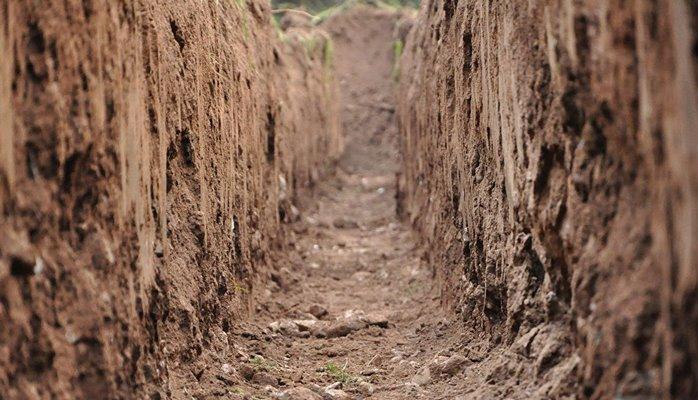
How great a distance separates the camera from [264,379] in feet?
13.6

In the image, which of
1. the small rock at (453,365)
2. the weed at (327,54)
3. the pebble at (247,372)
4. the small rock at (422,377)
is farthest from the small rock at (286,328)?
the weed at (327,54)

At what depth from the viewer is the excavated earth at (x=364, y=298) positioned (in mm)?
2082

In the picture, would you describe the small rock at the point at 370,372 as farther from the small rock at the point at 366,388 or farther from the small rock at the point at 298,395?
the small rock at the point at 298,395

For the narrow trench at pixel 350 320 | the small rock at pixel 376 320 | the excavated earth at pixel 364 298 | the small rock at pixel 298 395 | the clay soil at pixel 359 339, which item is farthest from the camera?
the small rock at pixel 376 320

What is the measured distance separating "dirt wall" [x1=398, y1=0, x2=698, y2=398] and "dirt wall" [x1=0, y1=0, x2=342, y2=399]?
1.46 metres

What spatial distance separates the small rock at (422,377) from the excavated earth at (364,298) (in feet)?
0.05

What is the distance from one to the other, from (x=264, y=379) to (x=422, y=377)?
812 millimetres

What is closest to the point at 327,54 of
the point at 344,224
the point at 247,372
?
the point at 344,224

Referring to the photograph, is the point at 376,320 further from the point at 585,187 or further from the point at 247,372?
the point at 585,187

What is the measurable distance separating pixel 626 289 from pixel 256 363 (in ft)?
8.91

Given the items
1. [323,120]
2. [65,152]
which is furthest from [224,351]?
[323,120]

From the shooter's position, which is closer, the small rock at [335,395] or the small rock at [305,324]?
the small rock at [335,395]

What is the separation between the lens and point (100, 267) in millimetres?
2641

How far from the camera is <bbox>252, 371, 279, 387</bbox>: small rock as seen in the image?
4.11 metres
